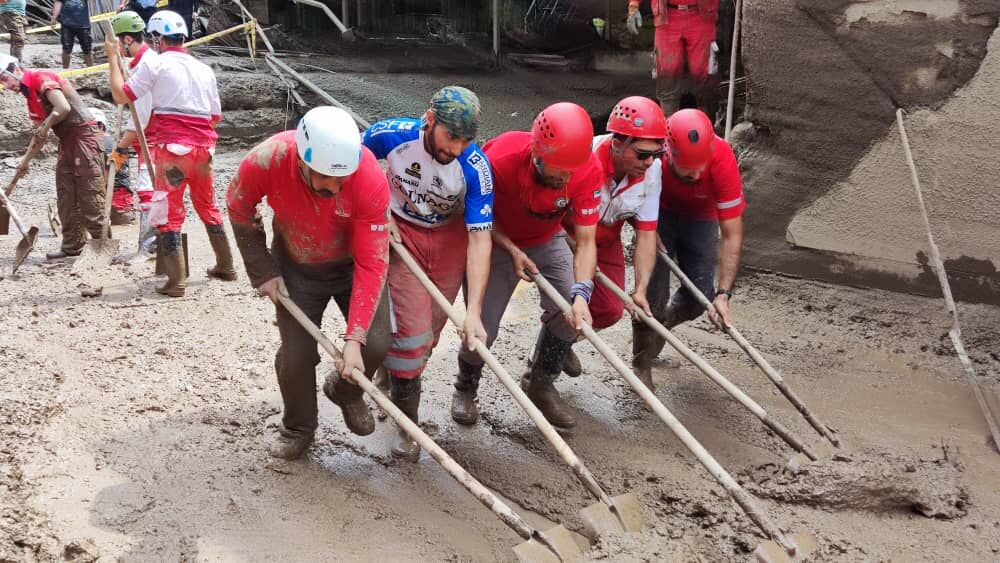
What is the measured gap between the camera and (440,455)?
10.4ft

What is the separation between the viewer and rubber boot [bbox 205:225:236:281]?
6.22m

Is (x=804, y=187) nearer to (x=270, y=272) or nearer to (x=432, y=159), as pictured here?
(x=432, y=159)

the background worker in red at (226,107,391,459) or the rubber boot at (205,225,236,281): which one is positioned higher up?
the background worker in red at (226,107,391,459)

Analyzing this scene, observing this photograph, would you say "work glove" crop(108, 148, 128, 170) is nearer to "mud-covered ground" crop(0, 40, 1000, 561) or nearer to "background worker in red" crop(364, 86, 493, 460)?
"mud-covered ground" crop(0, 40, 1000, 561)

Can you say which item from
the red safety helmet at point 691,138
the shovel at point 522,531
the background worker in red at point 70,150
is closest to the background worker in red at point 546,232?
the red safety helmet at point 691,138

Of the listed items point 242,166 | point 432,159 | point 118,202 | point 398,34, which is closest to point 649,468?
point 432,159

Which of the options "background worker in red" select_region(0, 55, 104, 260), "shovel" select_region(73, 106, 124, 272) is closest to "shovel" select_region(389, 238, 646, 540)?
"shovel" select_region(73, 106, 124, 272)

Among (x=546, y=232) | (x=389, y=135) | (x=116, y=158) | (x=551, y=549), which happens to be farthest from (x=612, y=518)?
(x=116, y=158)

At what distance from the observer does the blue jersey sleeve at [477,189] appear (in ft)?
12.2

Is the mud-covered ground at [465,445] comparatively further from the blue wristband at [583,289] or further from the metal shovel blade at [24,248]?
the blue wristband at [583,289]

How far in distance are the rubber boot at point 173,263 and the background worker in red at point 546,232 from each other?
2574 millimetres

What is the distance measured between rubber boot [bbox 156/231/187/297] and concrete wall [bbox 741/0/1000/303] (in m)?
4.10

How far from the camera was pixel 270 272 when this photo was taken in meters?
3.59

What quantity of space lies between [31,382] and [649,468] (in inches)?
125
